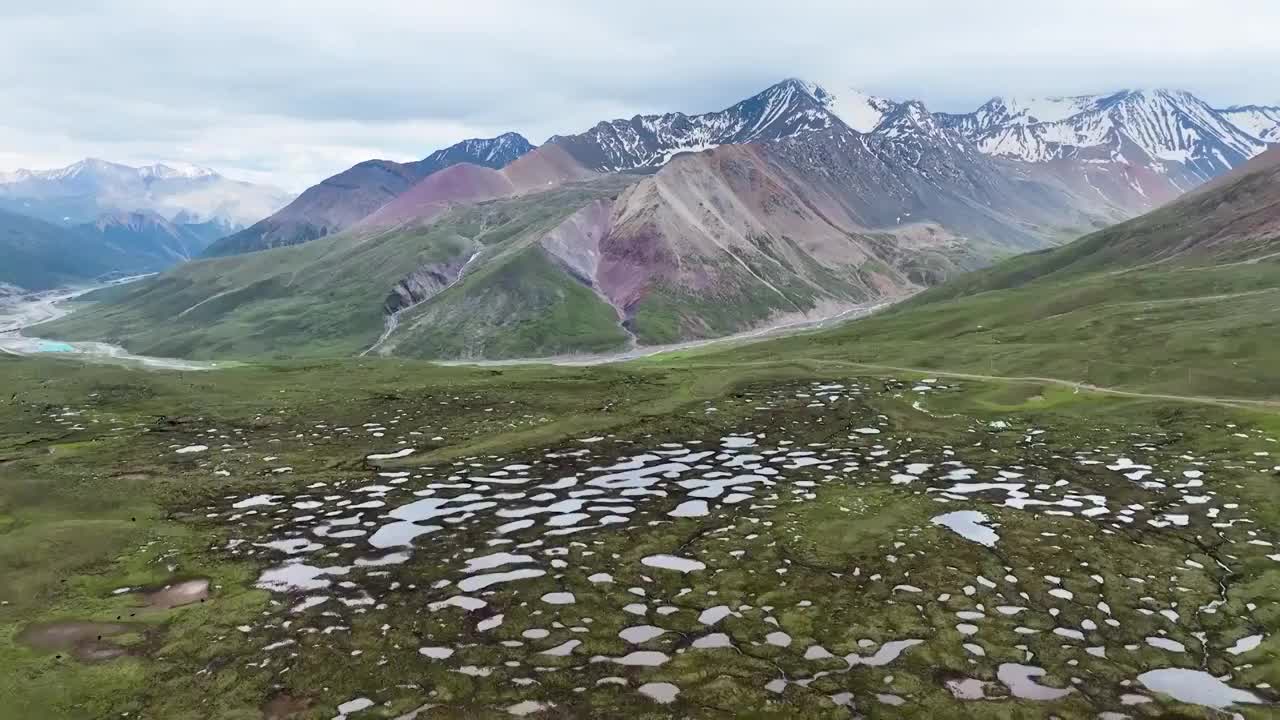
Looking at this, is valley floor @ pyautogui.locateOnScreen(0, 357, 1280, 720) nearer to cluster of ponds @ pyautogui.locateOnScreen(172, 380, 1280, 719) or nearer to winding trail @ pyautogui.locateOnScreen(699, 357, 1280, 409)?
cluster of ponds @ pyautogui.locateOnScreen(172, 380, 1280, 719)

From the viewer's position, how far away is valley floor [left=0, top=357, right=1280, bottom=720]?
120 feet

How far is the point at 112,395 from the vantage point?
133500mm

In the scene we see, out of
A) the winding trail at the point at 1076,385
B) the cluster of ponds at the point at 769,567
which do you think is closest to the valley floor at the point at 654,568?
the cluster of ponds at the point at 769,567

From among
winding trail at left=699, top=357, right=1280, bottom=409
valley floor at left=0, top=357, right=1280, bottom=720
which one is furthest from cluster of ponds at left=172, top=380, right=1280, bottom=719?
winding trail at left=699, top=357, right=1280, bottom=409

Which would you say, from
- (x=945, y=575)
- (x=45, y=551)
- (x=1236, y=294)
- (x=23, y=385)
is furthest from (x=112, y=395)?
(x=1236, y=294)

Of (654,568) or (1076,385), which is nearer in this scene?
(654,568)

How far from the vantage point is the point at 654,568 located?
2032 inches

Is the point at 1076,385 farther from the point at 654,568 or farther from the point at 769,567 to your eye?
the point at 654,568

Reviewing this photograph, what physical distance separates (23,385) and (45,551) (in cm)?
12102

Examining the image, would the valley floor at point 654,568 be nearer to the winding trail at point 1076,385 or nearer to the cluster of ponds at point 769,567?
the cluster of ponds at point 769,567

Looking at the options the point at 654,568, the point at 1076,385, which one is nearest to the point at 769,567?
the point at 654,568

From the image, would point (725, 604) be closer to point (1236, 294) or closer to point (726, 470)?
point (726, 470)

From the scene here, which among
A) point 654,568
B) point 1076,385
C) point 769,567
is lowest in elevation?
point 1076,385

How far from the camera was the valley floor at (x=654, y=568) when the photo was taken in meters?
36.7
